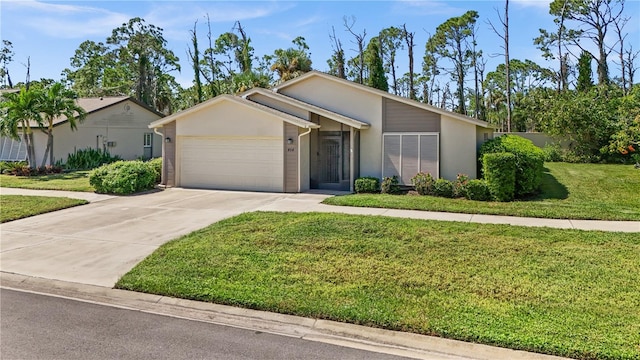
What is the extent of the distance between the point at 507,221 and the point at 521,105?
103 feet

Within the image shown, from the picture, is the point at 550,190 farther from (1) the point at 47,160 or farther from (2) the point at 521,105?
(2) the point at 521,105

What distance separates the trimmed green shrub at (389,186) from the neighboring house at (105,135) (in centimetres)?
1783

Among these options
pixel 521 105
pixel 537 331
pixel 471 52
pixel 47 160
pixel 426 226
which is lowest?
pixel 537 331

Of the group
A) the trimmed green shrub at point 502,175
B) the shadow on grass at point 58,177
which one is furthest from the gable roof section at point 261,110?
the shadow on grass at point 58,177

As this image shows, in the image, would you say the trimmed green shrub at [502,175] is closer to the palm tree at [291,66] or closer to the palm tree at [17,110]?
the palm tree at [291,66]

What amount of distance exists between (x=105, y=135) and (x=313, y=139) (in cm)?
1588

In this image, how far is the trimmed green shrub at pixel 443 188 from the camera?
1337 cm

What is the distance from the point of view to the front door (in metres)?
16.1

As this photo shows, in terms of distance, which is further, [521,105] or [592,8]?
[521,105]

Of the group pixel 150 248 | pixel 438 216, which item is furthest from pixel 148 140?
pixel 438 216

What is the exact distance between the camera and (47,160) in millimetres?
22938

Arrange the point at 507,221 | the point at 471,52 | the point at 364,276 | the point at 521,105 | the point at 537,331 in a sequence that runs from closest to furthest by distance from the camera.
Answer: the point at 537,331 → the point at 364,276 → the point at 507,221 → the point at 521,105 → the point at 471,52

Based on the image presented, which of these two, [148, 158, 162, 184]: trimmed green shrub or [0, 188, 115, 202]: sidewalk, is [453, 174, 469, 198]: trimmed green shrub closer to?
[0, 188, 115, 202]: sidewalk

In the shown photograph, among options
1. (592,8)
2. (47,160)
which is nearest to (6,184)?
(47,160)
